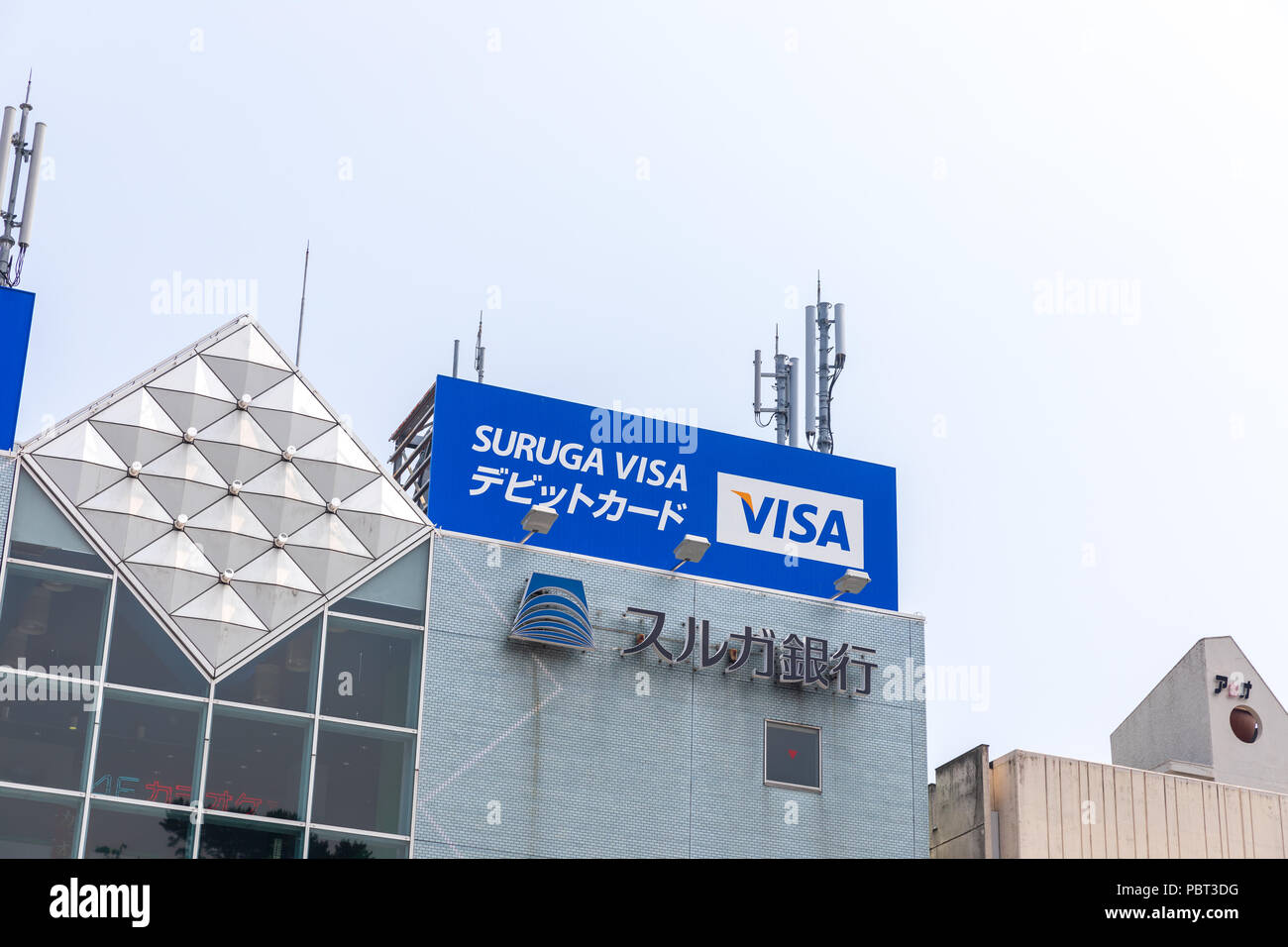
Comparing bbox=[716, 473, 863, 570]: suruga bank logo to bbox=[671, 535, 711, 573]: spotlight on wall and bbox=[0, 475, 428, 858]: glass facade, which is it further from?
bbox=[0, 475, 428, 858]: glass facade

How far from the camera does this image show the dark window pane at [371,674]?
31453mm

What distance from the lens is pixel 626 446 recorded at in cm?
3650

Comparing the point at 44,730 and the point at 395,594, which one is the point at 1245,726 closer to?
the point at 395,594

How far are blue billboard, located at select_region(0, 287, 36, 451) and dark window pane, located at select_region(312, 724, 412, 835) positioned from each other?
754 centimetres

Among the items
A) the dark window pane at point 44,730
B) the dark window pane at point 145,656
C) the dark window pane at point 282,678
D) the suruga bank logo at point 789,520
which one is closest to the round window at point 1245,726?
the suruga bank logo at point 789,520

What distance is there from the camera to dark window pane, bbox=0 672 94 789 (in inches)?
1131

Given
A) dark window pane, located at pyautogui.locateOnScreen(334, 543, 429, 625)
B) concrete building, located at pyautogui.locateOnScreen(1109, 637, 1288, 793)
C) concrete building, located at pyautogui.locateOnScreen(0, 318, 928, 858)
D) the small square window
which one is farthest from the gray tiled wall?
concrete building, located at pyautogui.locateOnScreen(1109, 637, 1288, 793)

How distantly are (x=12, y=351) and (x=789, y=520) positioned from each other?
51.3ft

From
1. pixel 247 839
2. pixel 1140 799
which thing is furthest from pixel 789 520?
pixel 247 839

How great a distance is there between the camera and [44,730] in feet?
95.2
